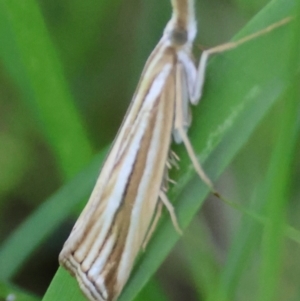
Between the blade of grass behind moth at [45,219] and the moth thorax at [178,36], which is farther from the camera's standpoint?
the blade of grass behind moth at [45,219]

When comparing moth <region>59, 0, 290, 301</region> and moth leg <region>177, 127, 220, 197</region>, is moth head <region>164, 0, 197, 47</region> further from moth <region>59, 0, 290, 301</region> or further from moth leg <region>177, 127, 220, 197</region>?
moth leg <region>177, 127, 220, 197</region>

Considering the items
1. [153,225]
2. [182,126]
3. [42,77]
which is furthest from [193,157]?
[42,77]

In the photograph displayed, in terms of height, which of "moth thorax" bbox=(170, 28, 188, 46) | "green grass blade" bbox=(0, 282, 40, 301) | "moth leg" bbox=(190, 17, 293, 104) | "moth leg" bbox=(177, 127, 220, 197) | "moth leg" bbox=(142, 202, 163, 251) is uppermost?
"moth thorax" bbox=(170, 28, 188, 46)

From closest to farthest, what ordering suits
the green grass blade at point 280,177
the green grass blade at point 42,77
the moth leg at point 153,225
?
the green grass blade at point 280,177 → the moth leg at point 153,225 → the green grass blade at point 42,77

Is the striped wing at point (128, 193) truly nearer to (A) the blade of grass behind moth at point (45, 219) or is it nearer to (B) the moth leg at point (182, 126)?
(B) the moth leg at point (182, 126)

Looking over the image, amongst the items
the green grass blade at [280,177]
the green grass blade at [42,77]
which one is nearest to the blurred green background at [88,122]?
the green grass blade at [42,77]

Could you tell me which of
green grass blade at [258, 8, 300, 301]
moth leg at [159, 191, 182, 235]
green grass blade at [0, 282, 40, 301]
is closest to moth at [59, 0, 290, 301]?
moth leg at [159, 191, 182, 235]

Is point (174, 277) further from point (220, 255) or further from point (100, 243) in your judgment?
point (100, 243)
